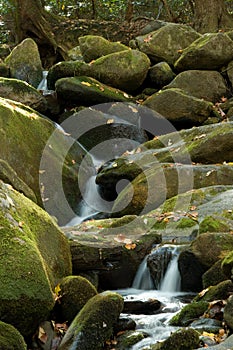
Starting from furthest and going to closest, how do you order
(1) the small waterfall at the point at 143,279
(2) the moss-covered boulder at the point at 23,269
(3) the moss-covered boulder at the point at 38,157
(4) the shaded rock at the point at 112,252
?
(3) the moss-covered boulder at the point at 38,157 < (1) the small waterfall at the point at 143,279 < (4) the shaded rock at the point at 112,252 < (2) the moss-covered boulder at the point at 23,269

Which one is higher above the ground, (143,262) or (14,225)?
(14,225)

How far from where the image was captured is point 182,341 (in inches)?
180

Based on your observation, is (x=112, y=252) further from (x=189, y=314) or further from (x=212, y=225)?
(x=189, y=314)

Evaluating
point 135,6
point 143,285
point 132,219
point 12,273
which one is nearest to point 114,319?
point 12,273

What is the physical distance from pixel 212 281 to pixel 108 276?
158 centimetres

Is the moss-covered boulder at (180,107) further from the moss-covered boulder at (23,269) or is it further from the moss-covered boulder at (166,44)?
the moss-covered boulder at (23,269)

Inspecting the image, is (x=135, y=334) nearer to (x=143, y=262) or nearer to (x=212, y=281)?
(x=212, y=281)

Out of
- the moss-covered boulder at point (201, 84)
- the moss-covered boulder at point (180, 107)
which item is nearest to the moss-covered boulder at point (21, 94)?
the moss-covered boulder at point (180, 107)

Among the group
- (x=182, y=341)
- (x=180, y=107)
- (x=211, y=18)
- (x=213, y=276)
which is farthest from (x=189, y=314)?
(x=211, y=18)

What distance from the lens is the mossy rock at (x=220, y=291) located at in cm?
564

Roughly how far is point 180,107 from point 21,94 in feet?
13.4

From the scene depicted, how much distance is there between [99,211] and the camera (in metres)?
10.9

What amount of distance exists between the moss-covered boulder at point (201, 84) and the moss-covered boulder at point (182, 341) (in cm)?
1148

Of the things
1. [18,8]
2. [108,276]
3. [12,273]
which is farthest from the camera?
[18,8]
